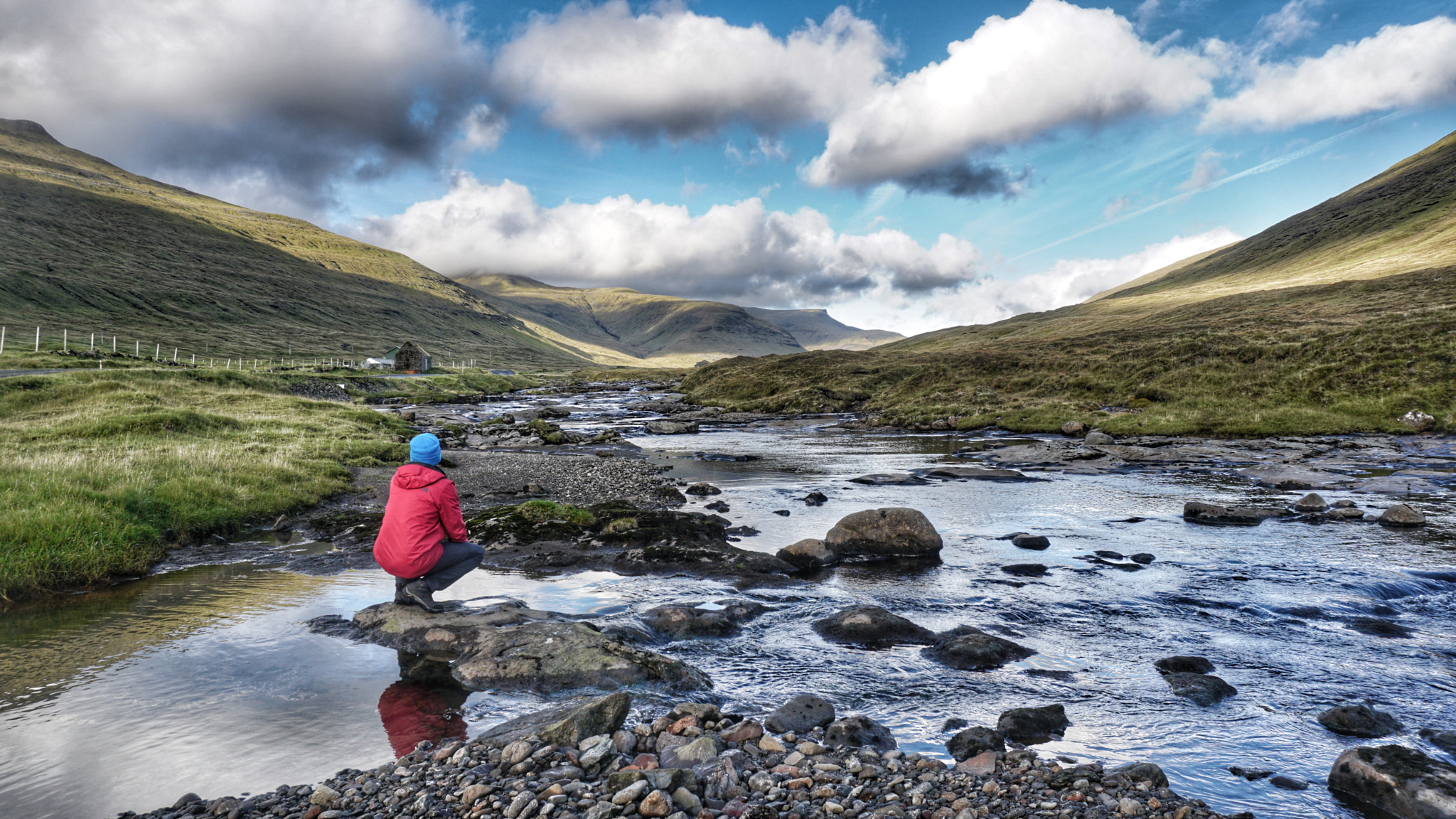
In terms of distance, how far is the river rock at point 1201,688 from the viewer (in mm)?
9242

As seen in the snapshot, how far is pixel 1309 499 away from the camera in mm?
21562

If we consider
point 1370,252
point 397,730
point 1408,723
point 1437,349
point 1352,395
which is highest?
point 1370,252

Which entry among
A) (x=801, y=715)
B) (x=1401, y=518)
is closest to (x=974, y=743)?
(x=801, y=715)

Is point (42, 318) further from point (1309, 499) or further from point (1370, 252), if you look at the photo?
point (1370, 252)

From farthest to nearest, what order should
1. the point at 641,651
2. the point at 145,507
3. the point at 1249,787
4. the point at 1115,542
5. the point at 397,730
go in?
the point at 1115,542, the point at 145,507, the point at 641,651, the point at 397,730, the point at 1249,787

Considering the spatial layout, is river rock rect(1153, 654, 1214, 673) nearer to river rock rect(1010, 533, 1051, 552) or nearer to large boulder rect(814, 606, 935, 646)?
large boulder rect(814, 606, 935, 646)

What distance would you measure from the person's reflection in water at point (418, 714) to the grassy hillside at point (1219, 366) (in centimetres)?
4602

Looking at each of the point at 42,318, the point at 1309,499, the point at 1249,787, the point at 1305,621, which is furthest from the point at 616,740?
the point at 42,318

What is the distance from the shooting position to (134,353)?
104 metres

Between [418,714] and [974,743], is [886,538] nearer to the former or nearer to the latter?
[974,743]

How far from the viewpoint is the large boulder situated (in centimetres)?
1155

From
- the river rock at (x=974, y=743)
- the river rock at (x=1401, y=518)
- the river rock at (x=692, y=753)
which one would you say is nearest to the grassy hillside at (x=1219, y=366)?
the river rock at (x=1401, y=518)

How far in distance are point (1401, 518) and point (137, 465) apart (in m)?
37.3

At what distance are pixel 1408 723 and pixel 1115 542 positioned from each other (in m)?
10.4
